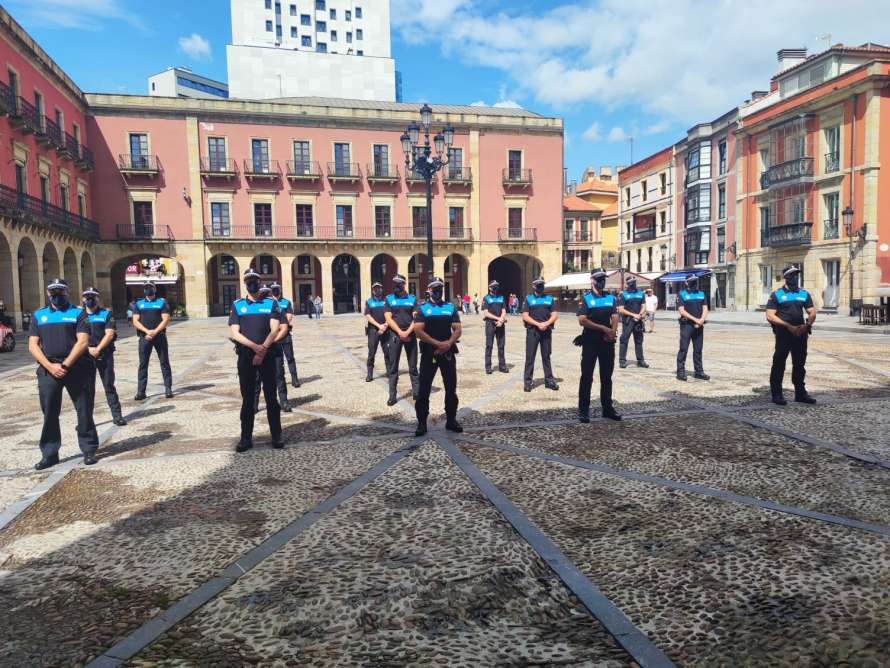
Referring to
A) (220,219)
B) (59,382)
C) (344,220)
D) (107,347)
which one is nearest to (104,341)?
(107,347)

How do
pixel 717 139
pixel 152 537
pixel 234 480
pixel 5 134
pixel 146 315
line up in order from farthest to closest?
pixel 717 139
pixel 5 134
pixel 146 315
pixel 234 480
pixel 152 537

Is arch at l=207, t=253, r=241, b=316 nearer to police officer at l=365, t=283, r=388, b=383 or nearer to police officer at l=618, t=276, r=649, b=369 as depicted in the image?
police officer at l=365, t=283, r=388, b=383

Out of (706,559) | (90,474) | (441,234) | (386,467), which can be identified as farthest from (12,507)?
(441,234)

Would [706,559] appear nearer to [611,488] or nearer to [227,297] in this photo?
[611,488]

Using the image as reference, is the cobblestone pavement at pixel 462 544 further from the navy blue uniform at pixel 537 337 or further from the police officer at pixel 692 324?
the police officer at pixel 692 324

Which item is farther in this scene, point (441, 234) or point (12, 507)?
point (441, 234)

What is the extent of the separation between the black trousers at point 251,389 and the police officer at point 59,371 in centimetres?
129

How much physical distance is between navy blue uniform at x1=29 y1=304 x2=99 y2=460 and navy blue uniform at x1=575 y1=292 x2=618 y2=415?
4.86 meters

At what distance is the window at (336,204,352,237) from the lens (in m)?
38.2

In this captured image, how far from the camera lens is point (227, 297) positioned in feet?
135

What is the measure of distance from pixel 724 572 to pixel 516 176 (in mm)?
39275

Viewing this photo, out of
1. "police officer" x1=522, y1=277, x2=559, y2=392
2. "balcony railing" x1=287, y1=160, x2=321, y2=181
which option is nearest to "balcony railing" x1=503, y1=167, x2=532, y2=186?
"balcony railing" x1=287, y1=160, x2=321, y2=181

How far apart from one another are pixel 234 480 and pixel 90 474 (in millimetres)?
1358

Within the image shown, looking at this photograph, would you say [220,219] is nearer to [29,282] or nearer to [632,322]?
[29,282]
